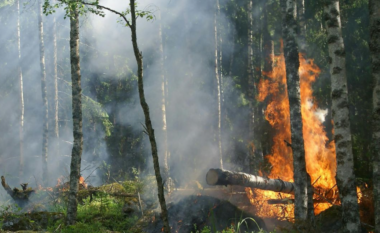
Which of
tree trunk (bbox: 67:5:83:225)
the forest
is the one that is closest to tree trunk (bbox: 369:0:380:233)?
the forest

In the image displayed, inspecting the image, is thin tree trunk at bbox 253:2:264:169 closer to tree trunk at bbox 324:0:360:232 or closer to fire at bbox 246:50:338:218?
fire at bbox 246:50:338:218

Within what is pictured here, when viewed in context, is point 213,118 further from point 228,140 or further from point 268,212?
point 268,212

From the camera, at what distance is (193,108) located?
26.0 m

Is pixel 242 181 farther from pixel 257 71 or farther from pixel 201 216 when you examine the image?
pixel 257 71

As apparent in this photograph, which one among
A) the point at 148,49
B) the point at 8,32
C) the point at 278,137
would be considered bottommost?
the point at 278,137

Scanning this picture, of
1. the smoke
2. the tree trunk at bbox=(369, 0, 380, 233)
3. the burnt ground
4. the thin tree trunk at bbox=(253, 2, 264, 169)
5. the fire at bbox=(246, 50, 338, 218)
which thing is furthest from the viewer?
the smoke

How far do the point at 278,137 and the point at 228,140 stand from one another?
7395 mm

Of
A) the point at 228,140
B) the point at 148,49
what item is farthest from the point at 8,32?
the point at 228,140

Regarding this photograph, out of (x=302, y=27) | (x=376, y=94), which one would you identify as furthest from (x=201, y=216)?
(x=302, y=27)

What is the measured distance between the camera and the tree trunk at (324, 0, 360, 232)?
19.8ft

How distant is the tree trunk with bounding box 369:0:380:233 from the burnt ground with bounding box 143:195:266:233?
3924 mm

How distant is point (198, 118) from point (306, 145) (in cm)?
1185

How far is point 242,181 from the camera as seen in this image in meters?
9.92

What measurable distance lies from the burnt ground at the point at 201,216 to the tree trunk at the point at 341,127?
11.2 feet
